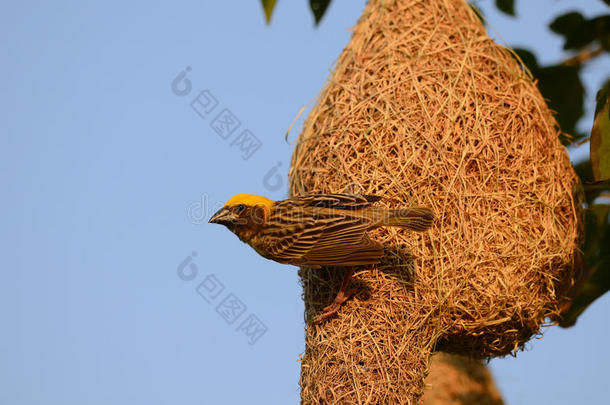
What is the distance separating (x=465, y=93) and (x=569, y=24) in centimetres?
100

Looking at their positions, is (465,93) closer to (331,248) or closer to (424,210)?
(424,210)

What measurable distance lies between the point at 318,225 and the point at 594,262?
1591 millimetres

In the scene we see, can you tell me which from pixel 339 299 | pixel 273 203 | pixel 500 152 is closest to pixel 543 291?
pixel 500 152

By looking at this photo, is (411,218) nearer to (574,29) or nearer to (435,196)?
(435,196)

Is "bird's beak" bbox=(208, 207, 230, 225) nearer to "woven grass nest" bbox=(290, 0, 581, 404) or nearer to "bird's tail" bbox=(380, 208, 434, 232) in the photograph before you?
"woven grass nest" bbox=(290, 0, 581, 404)

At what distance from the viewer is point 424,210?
3.89m

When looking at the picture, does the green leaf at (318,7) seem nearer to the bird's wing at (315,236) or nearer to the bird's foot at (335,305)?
the bird's wing at (315,236)

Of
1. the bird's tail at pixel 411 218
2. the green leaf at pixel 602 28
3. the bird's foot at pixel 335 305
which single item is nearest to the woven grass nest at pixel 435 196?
the bird's foot at pixel 335 305

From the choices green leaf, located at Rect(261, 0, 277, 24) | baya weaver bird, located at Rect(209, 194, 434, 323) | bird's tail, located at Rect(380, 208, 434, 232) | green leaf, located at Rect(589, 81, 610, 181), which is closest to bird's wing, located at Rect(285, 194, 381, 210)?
baya weaver bird, located at Rect(209, 194, 434, 323)

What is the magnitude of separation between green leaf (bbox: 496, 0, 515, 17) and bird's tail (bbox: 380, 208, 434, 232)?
1.67 metres

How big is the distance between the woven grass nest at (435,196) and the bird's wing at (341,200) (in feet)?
0.60

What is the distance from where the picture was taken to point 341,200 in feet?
13.1

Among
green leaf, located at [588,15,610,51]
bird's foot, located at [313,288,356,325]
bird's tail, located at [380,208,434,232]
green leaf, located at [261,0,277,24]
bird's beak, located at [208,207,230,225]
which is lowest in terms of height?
green leaf, located at [588,15,610,51]

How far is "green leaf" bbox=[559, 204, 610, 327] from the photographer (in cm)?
421
